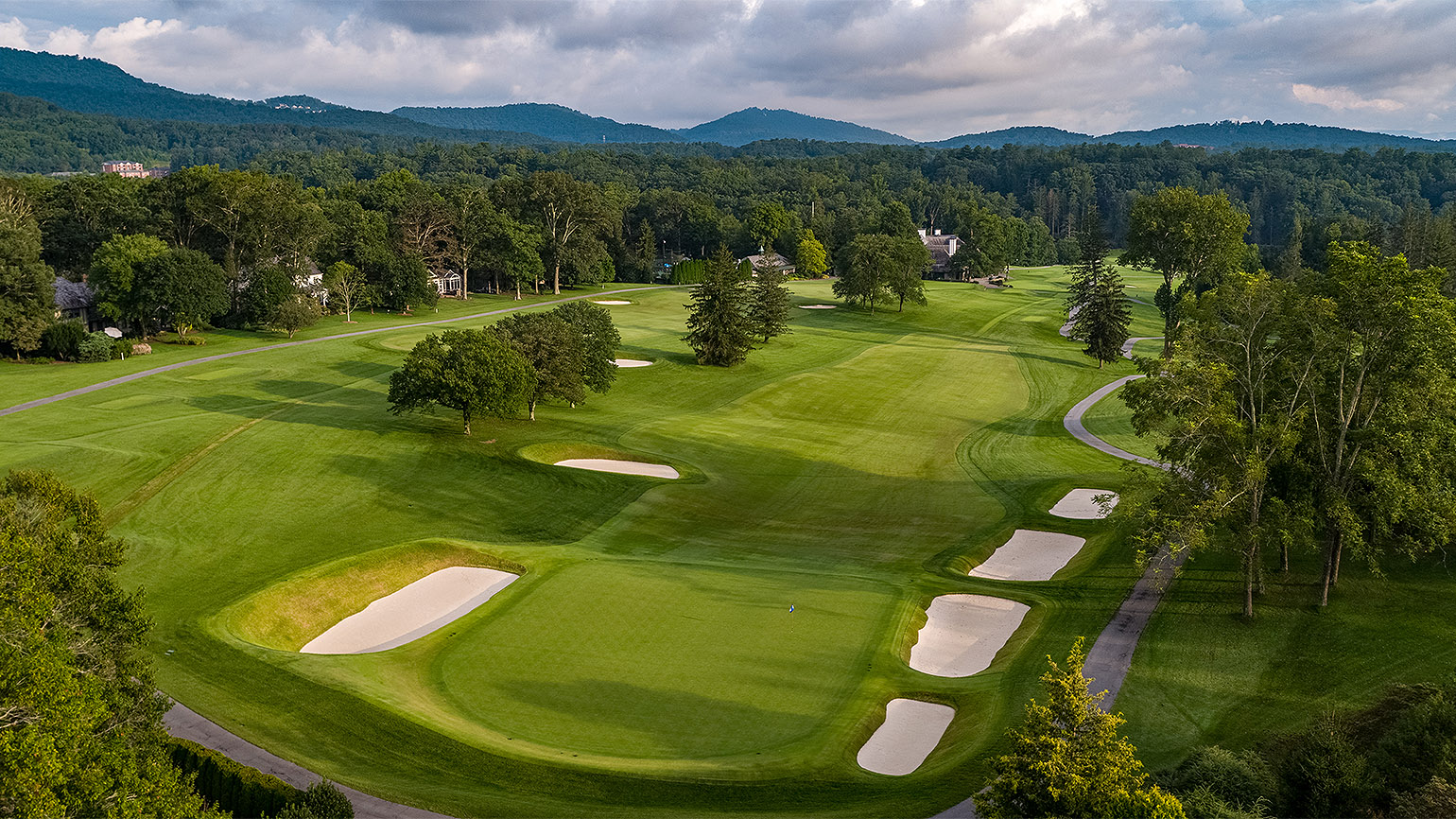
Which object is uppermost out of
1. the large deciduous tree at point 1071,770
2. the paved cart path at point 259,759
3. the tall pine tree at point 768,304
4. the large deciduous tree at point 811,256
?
the large deciduous tree at point 811,256

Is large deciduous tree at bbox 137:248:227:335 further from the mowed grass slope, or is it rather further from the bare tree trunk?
the bare tree trunk

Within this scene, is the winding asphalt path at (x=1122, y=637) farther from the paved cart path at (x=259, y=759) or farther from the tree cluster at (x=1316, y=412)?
the paved cart path at (x=259, y=759)

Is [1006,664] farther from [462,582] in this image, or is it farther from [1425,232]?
[1425,232]

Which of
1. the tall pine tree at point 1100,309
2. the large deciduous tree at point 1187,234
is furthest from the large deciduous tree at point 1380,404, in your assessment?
the large deciduous tree at point 1187,234

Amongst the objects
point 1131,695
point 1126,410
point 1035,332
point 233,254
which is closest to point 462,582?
point 1131,695

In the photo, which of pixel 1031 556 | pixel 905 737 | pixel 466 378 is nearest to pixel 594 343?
pixel 466 378
